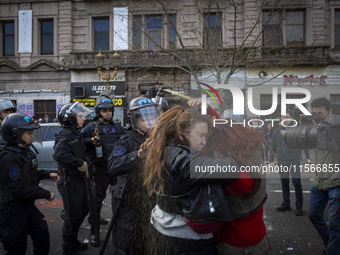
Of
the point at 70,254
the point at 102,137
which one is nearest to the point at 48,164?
the point at 102,137

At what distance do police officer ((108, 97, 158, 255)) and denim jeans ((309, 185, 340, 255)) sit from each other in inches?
72.2

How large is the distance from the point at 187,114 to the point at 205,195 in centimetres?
54

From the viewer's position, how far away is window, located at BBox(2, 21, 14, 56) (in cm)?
1827

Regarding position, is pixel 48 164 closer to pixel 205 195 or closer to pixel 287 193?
pixel 287 193

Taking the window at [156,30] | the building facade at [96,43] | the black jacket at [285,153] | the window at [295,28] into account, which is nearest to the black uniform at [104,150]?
the black jacket at [285,153]

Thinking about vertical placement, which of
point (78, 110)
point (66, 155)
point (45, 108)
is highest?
point (45, 108)

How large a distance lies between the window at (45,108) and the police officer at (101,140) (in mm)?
13769

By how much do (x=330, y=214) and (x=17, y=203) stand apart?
314 cm

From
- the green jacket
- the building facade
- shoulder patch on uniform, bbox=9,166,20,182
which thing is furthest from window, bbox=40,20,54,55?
the green jacket

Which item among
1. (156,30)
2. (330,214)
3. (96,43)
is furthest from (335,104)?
(96,43)

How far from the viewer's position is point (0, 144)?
12.5ft

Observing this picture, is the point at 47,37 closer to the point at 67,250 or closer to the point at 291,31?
the point at 291,31

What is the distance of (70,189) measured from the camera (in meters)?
3.82

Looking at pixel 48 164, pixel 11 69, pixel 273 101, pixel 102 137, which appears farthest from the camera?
pixel 11 69
